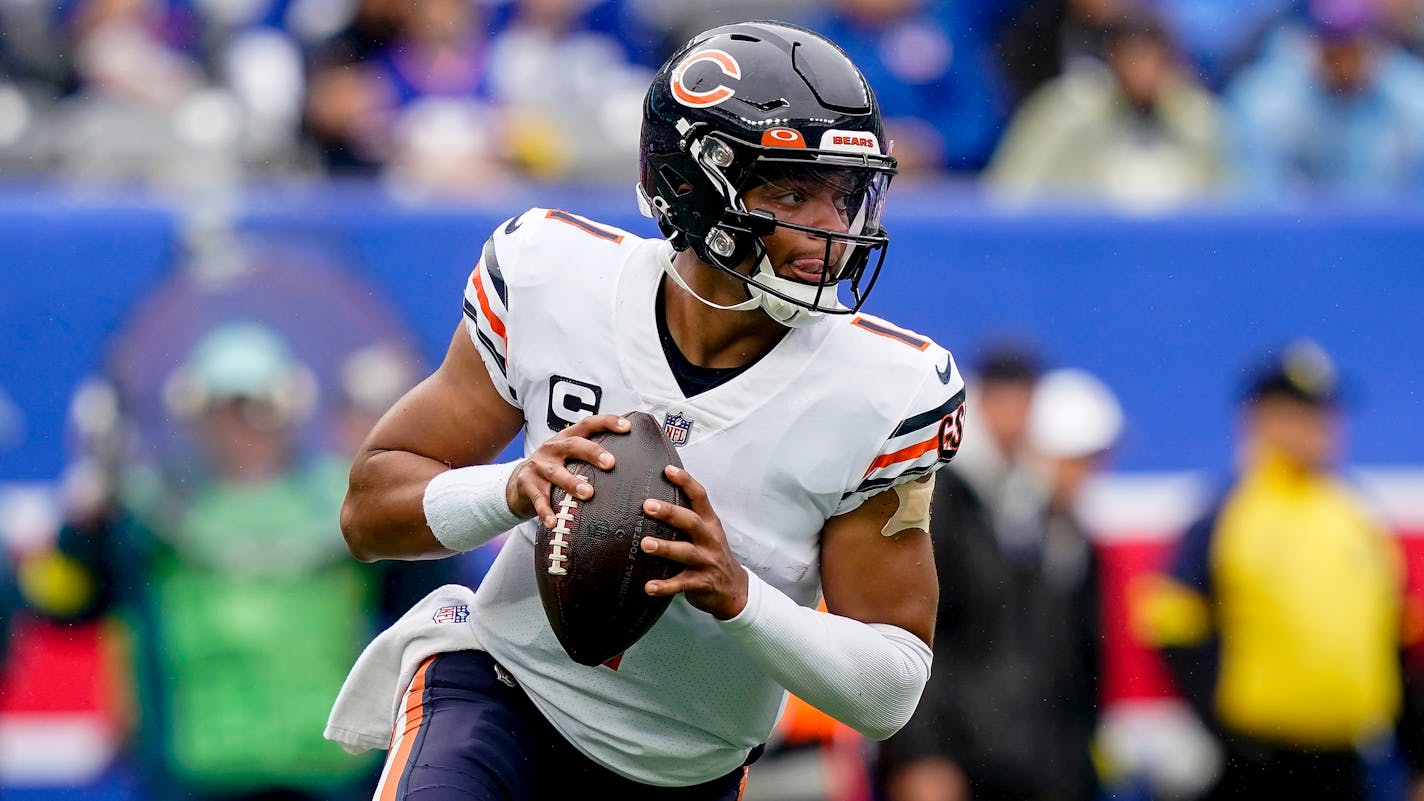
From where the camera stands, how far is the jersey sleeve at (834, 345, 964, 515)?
9.95 ft

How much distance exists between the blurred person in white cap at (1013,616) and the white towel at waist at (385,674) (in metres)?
2.52

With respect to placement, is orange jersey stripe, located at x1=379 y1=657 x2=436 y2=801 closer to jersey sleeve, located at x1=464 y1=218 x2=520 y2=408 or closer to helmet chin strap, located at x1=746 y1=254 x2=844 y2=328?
jersey sleeve, located at x1=464 y1=218 x2=520 y2=408

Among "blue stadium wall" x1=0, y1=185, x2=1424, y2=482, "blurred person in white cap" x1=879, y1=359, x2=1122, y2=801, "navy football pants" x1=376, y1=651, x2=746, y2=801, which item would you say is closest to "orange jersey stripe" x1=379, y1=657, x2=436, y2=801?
"navy football pants" x1=376, y1=651, x2=746, y2=801

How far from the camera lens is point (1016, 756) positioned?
5789 millimetres

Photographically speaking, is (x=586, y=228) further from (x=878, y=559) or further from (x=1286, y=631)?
(x=1286, y=631)

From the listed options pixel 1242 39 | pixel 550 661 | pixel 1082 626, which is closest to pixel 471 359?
pixel 550 661

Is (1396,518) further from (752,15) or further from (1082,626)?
(752,15)

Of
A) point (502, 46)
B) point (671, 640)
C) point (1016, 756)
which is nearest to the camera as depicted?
point (671, 640)

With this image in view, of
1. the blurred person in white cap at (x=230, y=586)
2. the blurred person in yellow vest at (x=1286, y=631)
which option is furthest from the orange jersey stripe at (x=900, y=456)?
the blurred person in yellow vest at (x=1286, y=631)

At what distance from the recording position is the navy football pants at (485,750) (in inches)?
119

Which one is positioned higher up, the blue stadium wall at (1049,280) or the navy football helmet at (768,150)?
the navy football helmet at (768,150)

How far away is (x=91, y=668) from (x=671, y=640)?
325 cm

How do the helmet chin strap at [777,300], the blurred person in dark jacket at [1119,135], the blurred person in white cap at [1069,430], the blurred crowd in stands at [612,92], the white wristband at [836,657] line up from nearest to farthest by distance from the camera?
the white wristband at [836,657]
the helmet chin strap at [777,300]
the blurred person in white cap at [1069,430]
the blurred crowd in stands at [612,92]
the blurred person in dark jacket at [1119,135]

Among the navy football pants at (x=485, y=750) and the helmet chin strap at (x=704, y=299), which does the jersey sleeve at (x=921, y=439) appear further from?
the navy football pants at (x=485, y=750)
